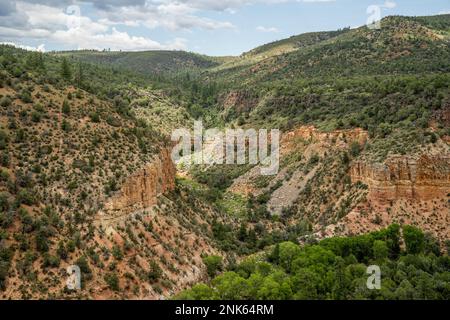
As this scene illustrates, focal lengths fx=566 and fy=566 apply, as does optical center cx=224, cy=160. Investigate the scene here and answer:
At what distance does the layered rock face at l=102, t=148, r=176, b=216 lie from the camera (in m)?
48.8

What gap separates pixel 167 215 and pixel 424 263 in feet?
80.8

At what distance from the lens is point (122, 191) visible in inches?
1946

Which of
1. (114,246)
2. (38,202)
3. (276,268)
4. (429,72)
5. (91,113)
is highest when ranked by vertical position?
(429,72)

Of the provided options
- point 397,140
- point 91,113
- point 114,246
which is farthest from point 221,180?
point 114,246

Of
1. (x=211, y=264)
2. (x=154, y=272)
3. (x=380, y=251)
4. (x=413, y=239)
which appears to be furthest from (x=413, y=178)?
(x=154, y=272)

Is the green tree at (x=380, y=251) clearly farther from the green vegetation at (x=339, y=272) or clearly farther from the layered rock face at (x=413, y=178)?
the layered rock face at (x=413, y=178)

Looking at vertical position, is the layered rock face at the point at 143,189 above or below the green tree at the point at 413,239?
above

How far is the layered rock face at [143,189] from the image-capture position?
1923 inches

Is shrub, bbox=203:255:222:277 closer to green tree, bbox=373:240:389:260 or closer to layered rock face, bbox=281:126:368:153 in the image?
green tree, bbox=373:240:389:260

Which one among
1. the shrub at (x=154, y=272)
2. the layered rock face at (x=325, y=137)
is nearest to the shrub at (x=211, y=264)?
the shrub at (x=154, y=272)

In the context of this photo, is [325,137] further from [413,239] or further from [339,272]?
[339,272]

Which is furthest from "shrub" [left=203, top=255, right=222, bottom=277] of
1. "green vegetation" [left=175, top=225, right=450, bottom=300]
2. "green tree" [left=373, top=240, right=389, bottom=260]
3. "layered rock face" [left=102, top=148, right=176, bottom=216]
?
"green tree" [left=373, top=240, right=389, bottom=260]

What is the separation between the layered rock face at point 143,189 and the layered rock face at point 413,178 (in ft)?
76.7
